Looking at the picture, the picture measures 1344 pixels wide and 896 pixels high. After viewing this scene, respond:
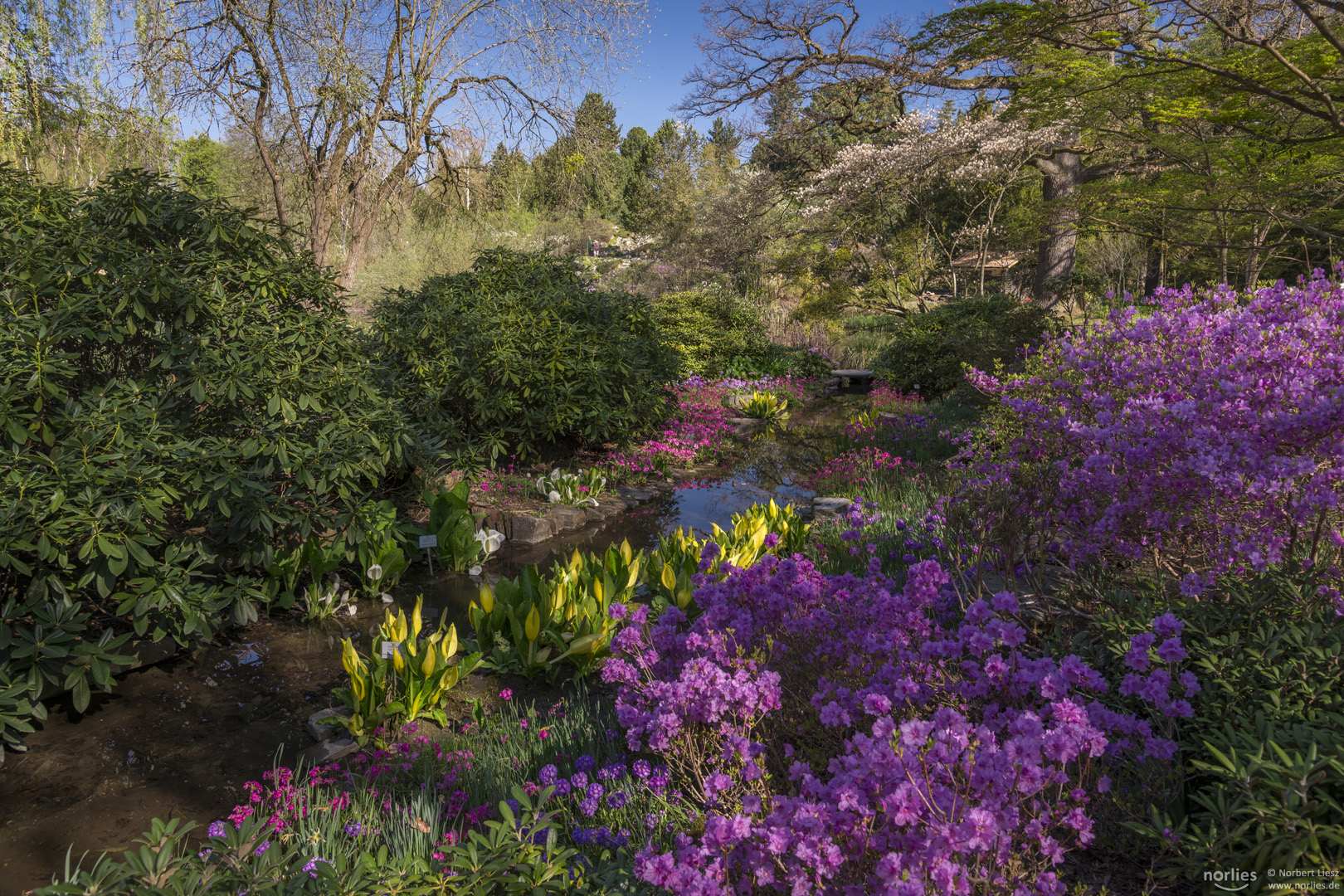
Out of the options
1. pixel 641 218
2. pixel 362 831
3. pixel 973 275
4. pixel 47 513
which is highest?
pixel 641 218

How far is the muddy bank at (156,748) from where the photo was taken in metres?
2.63

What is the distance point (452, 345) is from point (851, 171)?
12882mm

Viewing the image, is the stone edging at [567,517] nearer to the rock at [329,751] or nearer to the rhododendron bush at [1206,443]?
the rock at [329,751]

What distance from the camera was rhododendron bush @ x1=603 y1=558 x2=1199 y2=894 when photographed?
1.48m

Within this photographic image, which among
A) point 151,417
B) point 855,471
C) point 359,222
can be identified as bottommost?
point 855,471

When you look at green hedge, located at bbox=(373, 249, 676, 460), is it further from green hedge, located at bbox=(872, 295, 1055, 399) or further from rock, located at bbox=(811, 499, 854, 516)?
green hedge, located at bbox=(872, 295, 1055, 399)

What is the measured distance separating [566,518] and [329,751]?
142 inches

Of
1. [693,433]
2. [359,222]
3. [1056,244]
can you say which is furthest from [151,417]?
[1056,244]

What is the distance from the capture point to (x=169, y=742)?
10.5 feet

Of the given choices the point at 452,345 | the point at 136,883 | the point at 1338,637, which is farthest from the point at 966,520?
the point at 452,345

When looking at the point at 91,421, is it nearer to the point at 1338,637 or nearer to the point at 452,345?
the point at 452,345

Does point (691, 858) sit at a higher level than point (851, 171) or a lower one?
lower

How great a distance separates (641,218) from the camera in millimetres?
39344

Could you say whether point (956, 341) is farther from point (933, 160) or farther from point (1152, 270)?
point (1152, 270)
